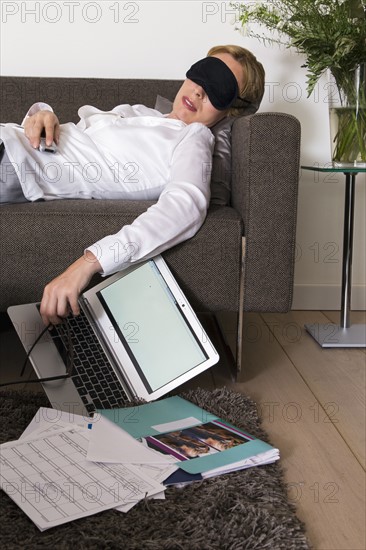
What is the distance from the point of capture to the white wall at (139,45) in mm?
2512

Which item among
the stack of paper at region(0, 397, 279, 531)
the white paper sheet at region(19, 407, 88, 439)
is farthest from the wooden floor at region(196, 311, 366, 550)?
the white paper sheet at region(19, 407, 88, 439)

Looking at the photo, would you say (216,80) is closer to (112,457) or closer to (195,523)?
(112,457)

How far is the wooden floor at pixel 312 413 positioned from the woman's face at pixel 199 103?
2.20ft

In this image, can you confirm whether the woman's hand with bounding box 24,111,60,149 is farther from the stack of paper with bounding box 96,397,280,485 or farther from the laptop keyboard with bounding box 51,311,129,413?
the stack of paper with bounding box 96,397,280,485

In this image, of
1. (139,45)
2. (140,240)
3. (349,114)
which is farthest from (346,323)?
(139,45)

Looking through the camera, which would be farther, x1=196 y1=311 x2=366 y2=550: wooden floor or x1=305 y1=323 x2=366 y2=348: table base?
x1=305 y1=323 x2=366 y2=348: table base

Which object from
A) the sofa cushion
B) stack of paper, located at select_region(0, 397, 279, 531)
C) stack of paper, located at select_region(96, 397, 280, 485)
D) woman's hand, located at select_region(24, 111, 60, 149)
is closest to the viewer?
stack of paper, located at select_region(0, 397, 279, 531)

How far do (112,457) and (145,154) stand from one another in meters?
0.88

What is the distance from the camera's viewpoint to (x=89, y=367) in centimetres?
162

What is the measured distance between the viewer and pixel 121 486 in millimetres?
1188

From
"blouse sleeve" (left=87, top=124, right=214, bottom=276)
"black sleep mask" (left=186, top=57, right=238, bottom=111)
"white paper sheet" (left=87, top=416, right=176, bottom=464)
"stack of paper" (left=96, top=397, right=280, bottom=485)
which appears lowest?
A: "stack of paper" (left=96, top=397, right=280, bottom=485)

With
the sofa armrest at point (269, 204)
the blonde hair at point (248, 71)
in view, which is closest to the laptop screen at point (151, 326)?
the sofa armrest at point (269, 204)

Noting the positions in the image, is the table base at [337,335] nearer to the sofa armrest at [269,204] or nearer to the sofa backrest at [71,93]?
the sofa armrest at [269,204]

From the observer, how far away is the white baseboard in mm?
2717
